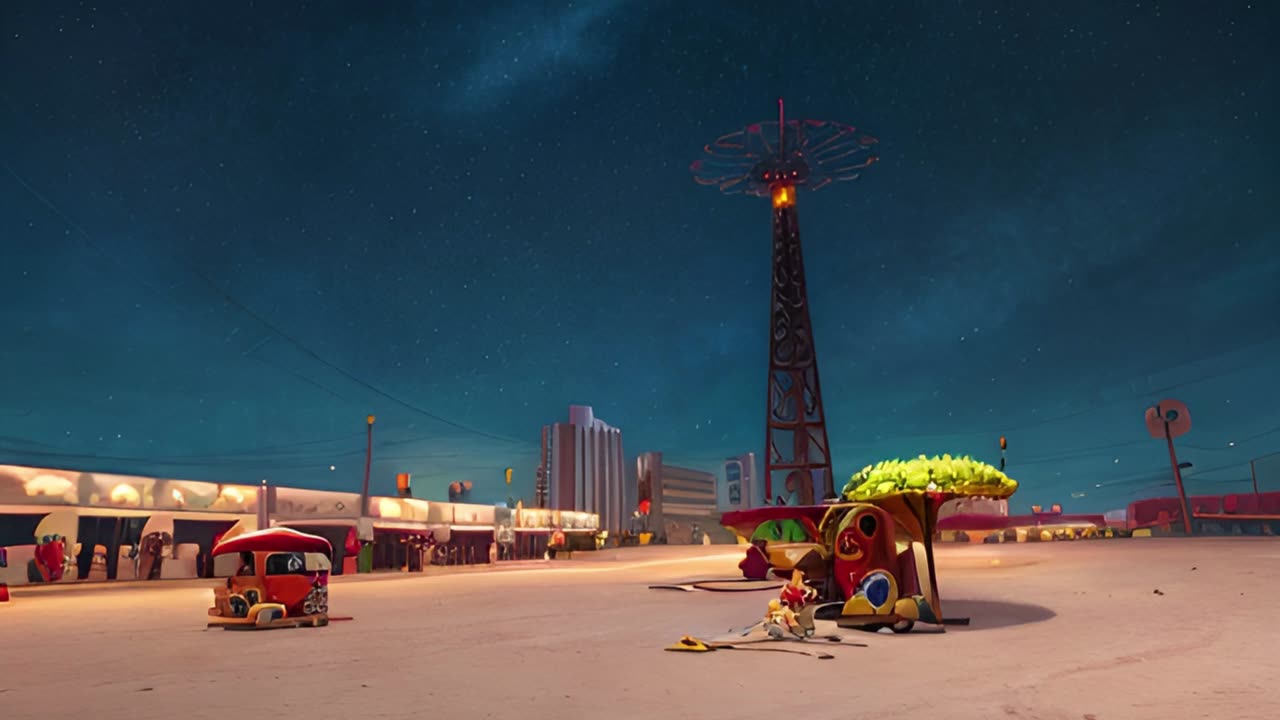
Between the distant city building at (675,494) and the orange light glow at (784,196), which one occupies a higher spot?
the orange light glow at (784,196)

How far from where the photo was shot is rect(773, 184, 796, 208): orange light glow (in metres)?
64.2

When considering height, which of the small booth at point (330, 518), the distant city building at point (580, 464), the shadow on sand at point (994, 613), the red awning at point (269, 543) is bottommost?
the shadow on sand at point (994, 613)

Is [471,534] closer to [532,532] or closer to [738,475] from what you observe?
[532,532]

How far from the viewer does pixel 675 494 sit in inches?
6880

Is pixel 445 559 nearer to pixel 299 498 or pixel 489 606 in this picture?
pixel 299 498

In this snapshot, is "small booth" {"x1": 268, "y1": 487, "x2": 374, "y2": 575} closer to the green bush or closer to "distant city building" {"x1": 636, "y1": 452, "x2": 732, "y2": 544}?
the green bush

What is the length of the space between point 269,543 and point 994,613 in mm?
13885

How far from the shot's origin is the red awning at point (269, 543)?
664 inches

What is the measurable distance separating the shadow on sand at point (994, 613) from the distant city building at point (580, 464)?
11687 cm

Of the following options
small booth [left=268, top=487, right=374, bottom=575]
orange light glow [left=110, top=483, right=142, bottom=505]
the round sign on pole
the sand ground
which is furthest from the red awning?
the round sign on pole

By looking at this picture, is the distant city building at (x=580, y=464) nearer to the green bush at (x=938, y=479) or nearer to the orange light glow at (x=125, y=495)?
the orange light glow at (x=125, y=495)

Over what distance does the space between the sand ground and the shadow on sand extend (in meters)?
0.07

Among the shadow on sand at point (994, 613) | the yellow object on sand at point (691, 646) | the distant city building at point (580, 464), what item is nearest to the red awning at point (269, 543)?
the yellow object on sand at point (691, 646)

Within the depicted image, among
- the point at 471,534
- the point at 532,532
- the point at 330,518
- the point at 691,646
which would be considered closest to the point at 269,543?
the point at 691,646
